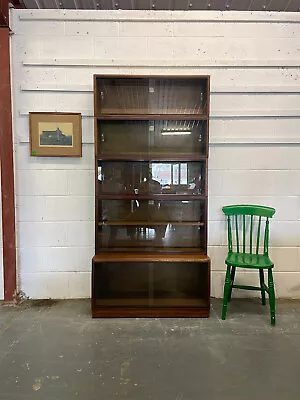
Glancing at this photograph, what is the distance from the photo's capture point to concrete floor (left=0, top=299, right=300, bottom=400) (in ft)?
6.41

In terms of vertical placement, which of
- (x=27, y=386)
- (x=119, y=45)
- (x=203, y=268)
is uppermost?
(x=119, y=45)

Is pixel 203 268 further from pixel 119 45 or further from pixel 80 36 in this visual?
pixel 80 36

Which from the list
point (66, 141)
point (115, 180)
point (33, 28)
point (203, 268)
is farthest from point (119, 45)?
point (203, 268)

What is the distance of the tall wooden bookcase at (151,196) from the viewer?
297 centimetres

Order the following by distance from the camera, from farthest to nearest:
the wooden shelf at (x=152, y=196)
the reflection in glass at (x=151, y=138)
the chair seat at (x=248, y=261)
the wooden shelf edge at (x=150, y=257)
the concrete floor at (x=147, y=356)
Result: the reflection in glass at (x=151, y=138) < the wooden shelf at (x=152, y=196) < the wooden shelf edge at (x=150, y=257) < the chair seat at (x=248, y=261) < the concrete floor at (x=147, y=356)

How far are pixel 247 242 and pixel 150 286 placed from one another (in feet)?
3.53

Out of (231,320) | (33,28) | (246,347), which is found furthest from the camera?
(33,28)

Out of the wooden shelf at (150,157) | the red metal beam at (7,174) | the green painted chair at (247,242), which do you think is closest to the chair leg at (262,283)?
the green painted chair at (247,242)

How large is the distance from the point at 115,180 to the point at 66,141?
61cm

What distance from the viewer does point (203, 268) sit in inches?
119

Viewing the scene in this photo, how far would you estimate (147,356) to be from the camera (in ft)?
7.54

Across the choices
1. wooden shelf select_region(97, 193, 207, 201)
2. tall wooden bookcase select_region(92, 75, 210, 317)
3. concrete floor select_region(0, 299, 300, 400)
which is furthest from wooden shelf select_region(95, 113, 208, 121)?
concrete floor select_region(0, 299, 300, 400)

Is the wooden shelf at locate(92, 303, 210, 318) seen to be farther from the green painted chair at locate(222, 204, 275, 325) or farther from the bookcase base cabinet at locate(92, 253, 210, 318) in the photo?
the green painted chair at locate(222, 204, 275, 325)

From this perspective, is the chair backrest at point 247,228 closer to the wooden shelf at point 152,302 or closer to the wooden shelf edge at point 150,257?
the wooden shelf edge at point 150,257
